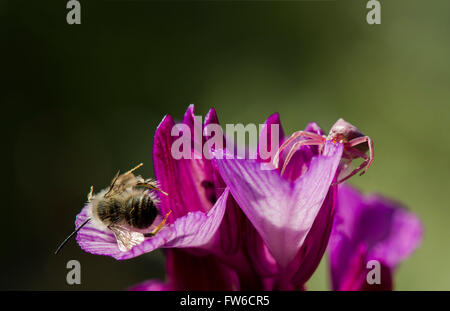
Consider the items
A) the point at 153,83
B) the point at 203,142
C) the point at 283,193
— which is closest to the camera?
the point at 283,193

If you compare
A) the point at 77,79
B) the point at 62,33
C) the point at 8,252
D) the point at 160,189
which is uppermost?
the point at 62,33

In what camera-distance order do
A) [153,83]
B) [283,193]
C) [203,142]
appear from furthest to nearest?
[153,83]
[203,142]
[283,193]

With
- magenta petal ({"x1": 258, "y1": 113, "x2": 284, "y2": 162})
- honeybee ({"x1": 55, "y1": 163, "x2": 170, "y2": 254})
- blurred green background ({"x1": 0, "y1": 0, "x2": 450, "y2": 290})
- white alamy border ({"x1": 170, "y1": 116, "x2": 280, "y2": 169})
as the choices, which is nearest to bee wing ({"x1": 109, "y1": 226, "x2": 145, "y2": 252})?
honeybee ({"x1": 55, "y1": 163, "x2": 170, "y2": 254})

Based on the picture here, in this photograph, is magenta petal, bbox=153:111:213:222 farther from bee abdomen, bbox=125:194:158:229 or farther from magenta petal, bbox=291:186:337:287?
magenta petal, bbox=291:186:337:287

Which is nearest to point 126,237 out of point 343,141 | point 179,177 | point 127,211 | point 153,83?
point 127,211

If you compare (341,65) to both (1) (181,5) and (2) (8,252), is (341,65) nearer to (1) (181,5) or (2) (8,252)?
(1) (181,5)

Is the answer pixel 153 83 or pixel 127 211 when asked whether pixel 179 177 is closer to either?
pixel 127 211
